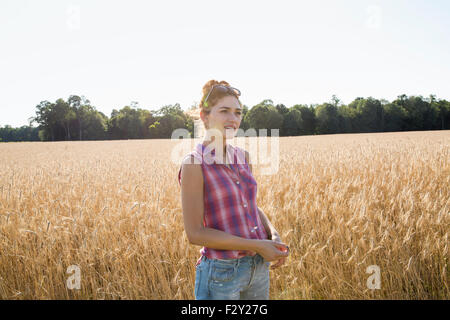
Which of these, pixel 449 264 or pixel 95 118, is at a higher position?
pixel 95 118

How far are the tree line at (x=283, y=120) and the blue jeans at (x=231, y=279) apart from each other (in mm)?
64143

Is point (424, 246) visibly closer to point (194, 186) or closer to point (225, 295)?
point (225, 295)

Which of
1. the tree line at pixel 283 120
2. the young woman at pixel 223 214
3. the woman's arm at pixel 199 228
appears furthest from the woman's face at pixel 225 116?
the tree line at pixel 283 120

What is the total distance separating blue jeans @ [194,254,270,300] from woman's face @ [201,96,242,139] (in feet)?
2.09

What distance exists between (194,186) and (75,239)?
7.01 ft

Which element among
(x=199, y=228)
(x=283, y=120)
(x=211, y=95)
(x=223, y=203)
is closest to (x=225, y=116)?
(x=211, y=95)

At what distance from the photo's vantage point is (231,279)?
50.5 inches

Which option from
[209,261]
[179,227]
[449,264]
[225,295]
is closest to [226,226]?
[209,261]

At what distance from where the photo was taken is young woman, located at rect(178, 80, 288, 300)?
122 cm

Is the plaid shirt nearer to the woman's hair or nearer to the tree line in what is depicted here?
the woman's hair

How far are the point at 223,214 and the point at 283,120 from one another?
7182cm
